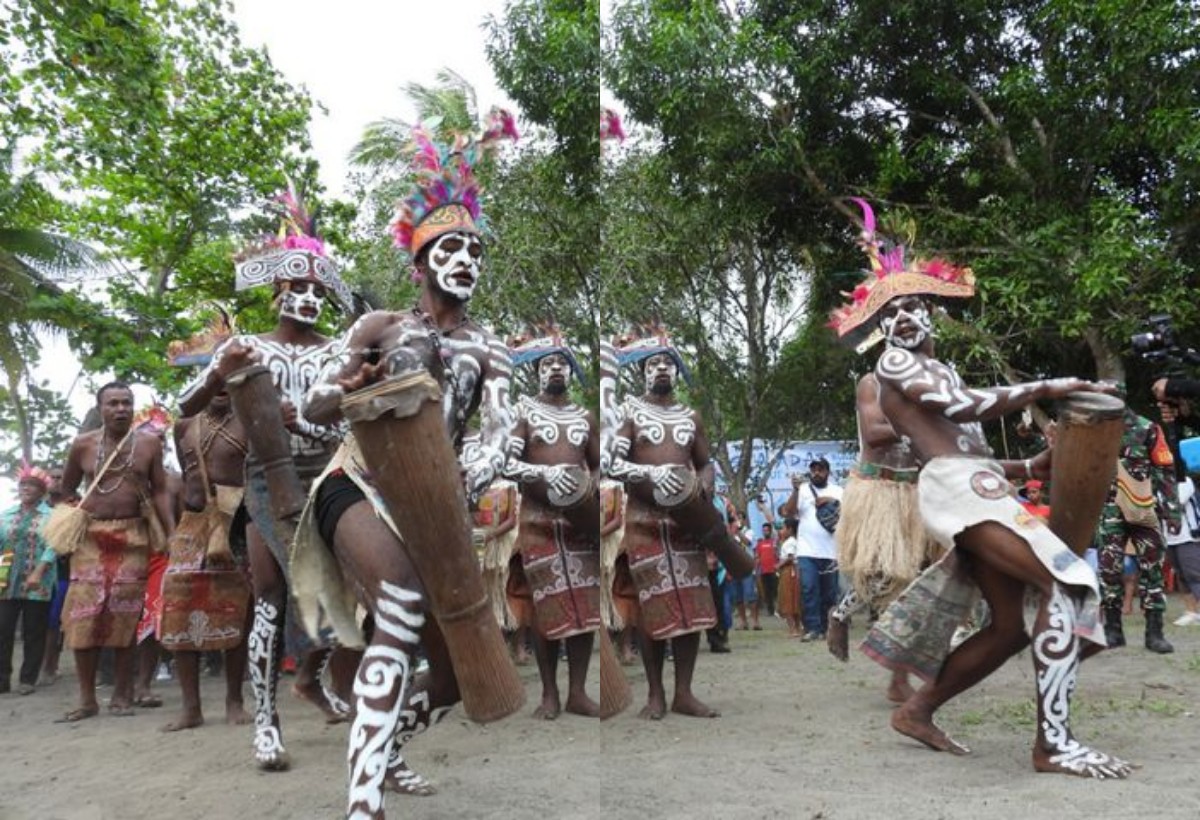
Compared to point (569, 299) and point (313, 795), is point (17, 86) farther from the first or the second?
point (313, 795)

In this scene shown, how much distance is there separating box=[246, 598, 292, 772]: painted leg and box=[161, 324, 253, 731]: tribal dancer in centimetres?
82

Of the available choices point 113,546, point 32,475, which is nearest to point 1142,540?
point 113,546

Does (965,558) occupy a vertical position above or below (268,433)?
below

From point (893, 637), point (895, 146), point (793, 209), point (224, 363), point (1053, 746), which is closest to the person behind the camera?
point (224, 363)

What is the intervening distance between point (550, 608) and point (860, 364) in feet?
6.35

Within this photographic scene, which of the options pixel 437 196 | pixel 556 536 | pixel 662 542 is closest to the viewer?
pixel 437 196

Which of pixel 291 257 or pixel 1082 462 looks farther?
pixel 291 257

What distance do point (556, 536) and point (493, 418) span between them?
7.13 feet

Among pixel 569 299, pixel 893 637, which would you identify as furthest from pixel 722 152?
pixel 893 637

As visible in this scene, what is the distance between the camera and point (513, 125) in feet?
12.6

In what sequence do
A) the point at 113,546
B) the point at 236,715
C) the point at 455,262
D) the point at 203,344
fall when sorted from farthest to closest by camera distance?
the point at 113,546 → the point at 236,715 → the point at 203,344 → the point at 455,262

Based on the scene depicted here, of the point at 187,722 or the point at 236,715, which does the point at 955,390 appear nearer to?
the point at 236,715

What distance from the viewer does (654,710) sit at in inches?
196

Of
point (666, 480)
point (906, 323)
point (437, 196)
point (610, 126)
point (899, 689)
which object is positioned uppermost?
point (610, 126)
